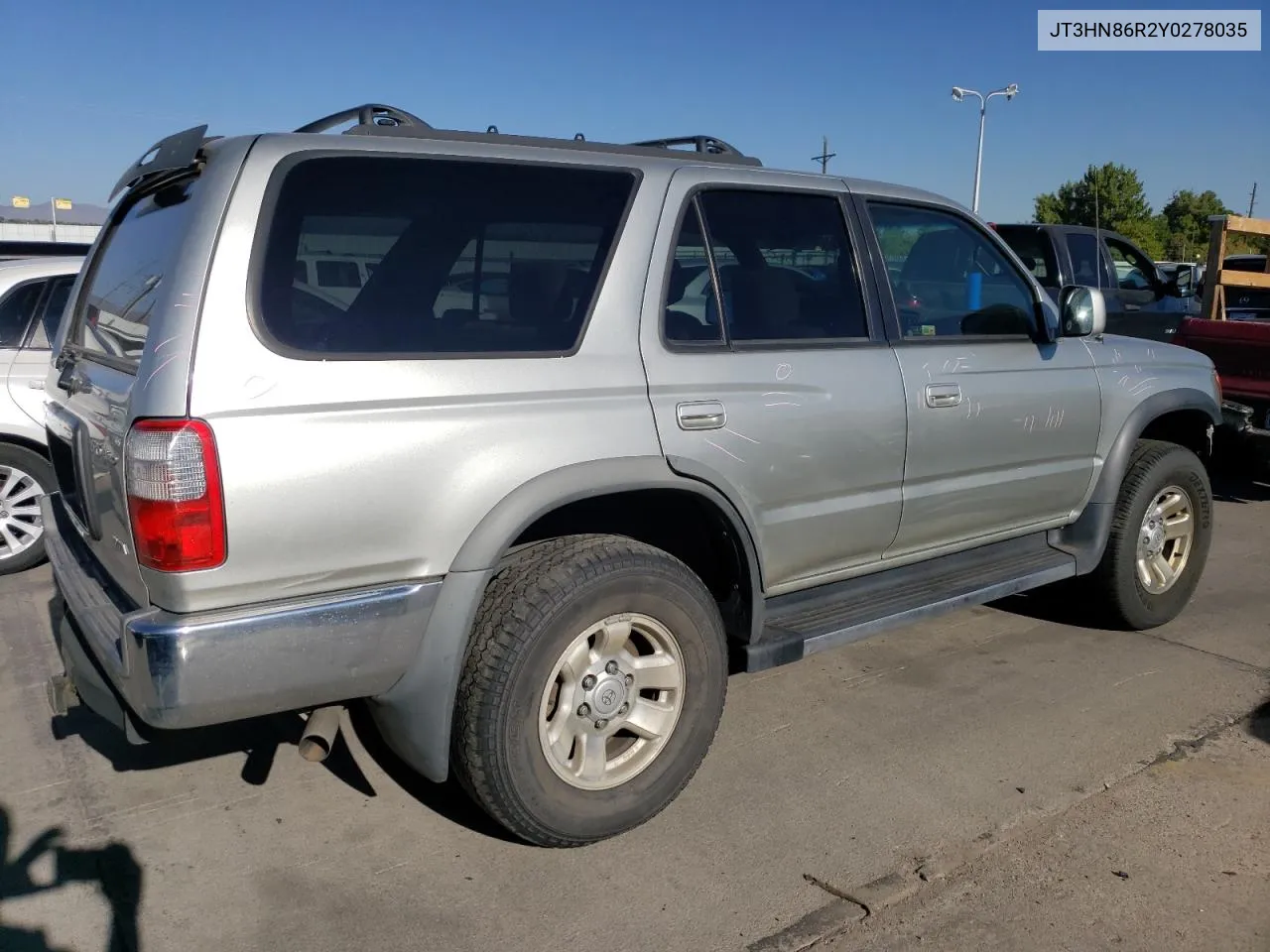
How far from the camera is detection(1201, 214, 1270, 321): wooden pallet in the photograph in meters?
8.09

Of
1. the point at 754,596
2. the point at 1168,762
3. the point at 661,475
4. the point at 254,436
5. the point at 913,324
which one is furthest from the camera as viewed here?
the point at 913,324

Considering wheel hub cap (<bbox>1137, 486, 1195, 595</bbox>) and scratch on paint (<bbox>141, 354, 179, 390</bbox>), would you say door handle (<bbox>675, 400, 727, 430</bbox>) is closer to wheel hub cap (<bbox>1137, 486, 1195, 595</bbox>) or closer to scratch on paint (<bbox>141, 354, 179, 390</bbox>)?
scratch on paint (<bbox>141, 354, 179, 390</bbox>)

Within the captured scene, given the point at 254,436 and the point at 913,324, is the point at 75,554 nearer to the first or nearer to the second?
the point at 254,436

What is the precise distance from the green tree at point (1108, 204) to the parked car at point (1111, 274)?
1623 centimetres

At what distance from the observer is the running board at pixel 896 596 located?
3416 mm

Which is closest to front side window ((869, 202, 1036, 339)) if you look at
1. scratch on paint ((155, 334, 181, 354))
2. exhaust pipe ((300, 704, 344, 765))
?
exhaust pipe ((300, 704, 344, 765))

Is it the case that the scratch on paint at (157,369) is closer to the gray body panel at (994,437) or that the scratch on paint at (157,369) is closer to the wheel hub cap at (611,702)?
the wheel hub cap at (611,702)

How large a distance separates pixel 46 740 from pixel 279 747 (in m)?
0.85

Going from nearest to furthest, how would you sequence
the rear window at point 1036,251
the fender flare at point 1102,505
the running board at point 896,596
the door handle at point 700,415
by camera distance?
the door handle at point 700,415, the running board at point 896,596, the fender flare at point 1102,505, the rear window at point 1036,251

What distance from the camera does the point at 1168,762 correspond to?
360 centimetres

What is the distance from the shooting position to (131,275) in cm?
298

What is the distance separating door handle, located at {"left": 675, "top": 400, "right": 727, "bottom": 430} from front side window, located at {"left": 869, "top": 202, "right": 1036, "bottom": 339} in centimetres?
105

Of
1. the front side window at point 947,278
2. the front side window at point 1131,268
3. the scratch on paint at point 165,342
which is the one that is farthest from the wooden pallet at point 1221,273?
the scratch on paint at point 165,342

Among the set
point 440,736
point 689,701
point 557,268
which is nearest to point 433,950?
point 440,736
